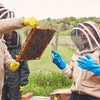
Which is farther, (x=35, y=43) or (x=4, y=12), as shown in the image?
(x=4, y=12)

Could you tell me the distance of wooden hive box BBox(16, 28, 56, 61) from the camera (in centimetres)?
206

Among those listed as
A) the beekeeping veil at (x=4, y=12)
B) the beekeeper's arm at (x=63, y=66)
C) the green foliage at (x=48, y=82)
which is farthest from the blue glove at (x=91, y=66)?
the green foliage at (x=48, y=82)

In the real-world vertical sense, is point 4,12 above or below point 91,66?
above

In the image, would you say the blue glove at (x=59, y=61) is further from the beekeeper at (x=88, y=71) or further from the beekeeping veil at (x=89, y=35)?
the beekeeping veil at (x=89, y=35)

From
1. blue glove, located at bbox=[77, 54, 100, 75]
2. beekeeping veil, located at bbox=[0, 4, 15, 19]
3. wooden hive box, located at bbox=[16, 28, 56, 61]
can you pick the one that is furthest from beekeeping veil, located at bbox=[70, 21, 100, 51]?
beekeeping veil, located at bbox=[0, 4, 15, 19]

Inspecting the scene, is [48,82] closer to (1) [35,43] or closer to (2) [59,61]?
(2) [59,61]

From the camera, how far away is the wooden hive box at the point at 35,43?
81.0 inches

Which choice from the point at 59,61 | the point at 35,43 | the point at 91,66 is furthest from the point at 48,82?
the point at 91,66

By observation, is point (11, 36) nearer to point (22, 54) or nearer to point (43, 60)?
point (22, 54)

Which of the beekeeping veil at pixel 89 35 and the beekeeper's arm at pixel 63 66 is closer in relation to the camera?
the beekeeping veil at pixel 89 35

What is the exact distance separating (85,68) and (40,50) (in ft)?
2.42

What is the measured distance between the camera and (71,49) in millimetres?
10953

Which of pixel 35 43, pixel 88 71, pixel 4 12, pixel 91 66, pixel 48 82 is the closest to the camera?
pixel 91 66

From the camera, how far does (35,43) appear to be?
2262 millimetres
